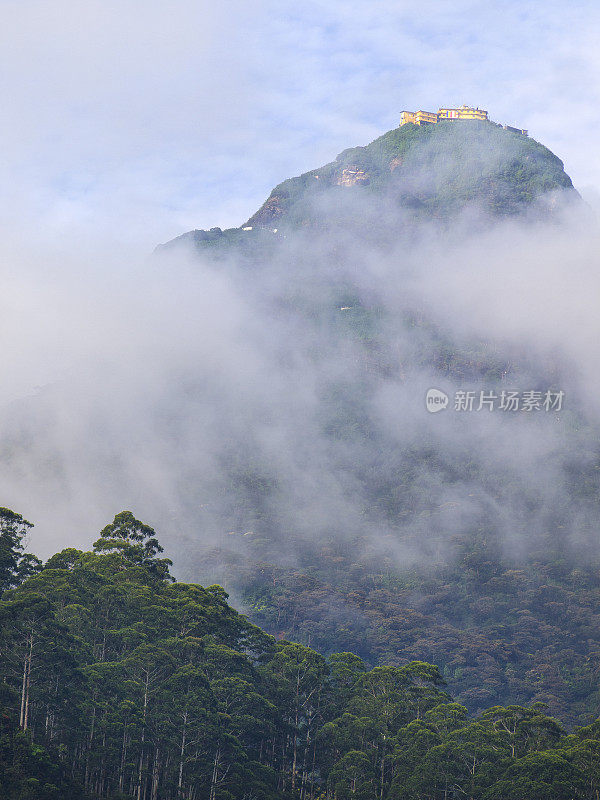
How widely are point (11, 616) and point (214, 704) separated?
1423cm

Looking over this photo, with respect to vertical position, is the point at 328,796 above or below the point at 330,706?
below

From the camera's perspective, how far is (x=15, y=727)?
50.4 meters

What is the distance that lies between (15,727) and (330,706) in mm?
25949

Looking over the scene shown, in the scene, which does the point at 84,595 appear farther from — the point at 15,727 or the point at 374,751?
the point at 374,751

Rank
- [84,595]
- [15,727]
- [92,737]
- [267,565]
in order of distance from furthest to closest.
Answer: [267,565], [84,595], [92,737], [15,727]

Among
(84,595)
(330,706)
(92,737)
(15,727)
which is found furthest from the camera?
(330,706)

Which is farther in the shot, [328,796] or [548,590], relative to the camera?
[548,590]

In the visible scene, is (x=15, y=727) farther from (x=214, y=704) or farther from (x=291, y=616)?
(x=291, y=616)

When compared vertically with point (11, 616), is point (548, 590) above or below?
above

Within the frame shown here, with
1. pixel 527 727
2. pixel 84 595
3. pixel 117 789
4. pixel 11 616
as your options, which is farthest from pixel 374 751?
pixel 11 616

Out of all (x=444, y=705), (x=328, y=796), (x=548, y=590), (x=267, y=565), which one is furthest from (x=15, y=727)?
(x=548, y=590)

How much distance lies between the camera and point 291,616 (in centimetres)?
17588

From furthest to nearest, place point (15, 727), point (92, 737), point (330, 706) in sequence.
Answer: point (330, 706) → point (92, 737) → point (15, 727)

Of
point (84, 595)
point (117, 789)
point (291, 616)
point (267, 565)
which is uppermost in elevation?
point (267, 565)
